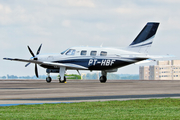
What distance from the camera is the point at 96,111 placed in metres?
13.7

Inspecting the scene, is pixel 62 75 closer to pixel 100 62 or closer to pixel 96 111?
pixel 100 62

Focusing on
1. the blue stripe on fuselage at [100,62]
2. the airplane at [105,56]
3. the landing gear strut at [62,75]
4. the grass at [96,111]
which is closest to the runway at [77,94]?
the grass at [96,111]

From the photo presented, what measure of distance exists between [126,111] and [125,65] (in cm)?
2843

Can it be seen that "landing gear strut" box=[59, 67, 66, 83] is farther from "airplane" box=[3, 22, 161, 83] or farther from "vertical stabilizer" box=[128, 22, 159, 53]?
"vertical stabilizer" box=[128, 22, 159, 53]

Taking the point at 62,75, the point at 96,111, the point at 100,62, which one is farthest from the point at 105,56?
the point at 96,111

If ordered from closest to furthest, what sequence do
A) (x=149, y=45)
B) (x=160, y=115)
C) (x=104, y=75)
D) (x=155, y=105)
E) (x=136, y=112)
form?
(x=160, y=115) → (x=136, y=112) → (x=155, y=105) → (x=149, y=45) → (x=104, y=75)

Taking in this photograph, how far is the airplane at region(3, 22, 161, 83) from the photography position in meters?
41.5

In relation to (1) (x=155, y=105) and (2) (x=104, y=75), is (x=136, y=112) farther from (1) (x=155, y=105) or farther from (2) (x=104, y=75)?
(2) (x=104, y=75)

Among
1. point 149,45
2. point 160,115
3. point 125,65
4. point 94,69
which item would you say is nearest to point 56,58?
point 94,69

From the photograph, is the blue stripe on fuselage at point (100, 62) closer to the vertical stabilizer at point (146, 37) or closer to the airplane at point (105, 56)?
the airplane at point (105, 56)

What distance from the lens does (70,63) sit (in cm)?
4338

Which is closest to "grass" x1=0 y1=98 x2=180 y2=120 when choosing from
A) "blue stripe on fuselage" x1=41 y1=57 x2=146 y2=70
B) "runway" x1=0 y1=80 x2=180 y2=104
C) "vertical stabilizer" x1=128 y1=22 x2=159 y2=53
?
"runway" x1=0 y1=80 x2=180 y2=104

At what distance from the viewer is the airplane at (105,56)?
41.5m

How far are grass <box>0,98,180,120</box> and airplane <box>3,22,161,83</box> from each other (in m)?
24.9
